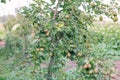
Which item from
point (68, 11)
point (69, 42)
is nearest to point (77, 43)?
point (69, 42)

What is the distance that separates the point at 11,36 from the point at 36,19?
5.22 meters

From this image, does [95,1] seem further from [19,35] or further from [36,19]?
[19,35]

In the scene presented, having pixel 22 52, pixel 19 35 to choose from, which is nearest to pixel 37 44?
pixel 22 52

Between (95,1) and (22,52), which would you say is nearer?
(95,1)

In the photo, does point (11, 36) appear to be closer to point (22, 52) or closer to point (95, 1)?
point (22, 52)

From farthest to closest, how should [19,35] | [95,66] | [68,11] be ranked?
[19,35] → [68,11] → [95,66]

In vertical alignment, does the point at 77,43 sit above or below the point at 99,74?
above

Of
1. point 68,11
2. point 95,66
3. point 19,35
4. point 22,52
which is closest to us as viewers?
point 95,66

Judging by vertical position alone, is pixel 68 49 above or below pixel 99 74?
above

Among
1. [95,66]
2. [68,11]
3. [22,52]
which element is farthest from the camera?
[22,52]

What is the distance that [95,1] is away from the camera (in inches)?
123

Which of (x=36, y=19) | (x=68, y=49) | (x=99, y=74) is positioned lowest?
(x=99, y=74)

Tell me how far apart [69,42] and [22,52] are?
4036 mm

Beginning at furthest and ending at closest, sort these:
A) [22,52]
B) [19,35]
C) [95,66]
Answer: [19,35], [22,52], [95,66]
